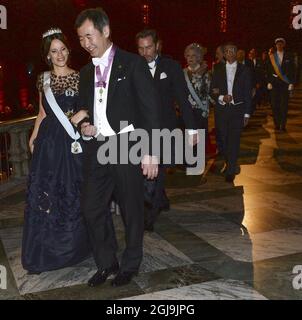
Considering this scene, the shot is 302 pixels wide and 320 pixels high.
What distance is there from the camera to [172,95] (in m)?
4.89

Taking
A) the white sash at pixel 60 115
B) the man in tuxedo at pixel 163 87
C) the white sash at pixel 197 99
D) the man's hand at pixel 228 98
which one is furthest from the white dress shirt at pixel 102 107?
the man's hand at pixel 228 98

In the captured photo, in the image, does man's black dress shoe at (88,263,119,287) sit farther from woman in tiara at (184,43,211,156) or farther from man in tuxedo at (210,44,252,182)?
woman in tiara at (184,43,211,156)

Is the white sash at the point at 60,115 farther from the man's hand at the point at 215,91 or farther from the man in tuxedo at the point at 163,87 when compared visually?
the man's hand at the point at 215,91

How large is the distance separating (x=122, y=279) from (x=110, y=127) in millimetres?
1117

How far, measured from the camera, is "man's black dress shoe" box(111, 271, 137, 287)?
3.64 m

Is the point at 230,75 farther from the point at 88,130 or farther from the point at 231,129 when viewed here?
the point at 88,130

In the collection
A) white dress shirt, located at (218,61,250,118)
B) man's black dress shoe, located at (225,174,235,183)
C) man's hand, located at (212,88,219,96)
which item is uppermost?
white dress shirt, located at (218,61,250,118)

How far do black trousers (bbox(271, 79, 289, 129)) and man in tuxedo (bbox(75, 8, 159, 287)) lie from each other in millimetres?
8346

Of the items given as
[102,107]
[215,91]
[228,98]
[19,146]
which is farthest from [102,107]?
[19,146]

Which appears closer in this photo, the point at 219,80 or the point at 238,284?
the point at 238,284

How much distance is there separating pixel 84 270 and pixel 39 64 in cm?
1269

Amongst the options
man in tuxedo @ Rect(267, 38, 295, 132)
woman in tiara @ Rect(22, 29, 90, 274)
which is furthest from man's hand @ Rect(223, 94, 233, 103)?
man in tuxedo @ Rect(267, 38, 295, 132)

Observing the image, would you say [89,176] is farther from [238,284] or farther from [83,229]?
[238,284]
